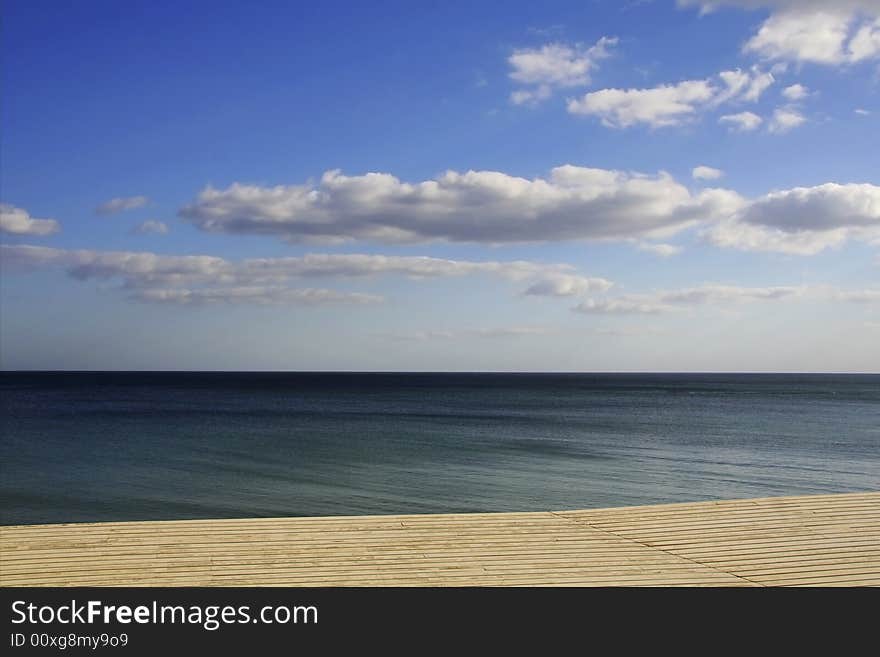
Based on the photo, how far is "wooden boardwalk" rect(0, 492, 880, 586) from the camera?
750 cm

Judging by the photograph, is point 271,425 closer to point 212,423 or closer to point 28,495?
point 212,423

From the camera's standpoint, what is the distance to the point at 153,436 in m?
43.3

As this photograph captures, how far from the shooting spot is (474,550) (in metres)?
8.52

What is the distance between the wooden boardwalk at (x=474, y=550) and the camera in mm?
7500
